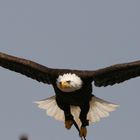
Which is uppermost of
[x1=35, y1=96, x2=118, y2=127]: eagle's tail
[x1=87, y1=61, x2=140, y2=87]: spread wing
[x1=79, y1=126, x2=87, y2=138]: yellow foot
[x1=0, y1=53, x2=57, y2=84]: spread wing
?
[x1=0, y1=53, x2=57, y2=84]: spread wing

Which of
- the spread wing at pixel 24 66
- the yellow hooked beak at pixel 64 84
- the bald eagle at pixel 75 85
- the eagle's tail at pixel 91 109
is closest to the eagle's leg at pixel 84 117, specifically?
the bald eagle at pixel 75 85

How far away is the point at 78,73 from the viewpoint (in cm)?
688

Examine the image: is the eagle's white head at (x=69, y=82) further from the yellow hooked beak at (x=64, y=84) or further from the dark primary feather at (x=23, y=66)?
the dark primary feather at (x=23, y=66)

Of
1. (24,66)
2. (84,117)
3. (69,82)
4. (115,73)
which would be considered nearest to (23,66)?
(24,66)

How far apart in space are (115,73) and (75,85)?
71cm

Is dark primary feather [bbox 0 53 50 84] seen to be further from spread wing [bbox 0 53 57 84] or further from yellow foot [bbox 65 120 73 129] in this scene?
yellow foot [bbox 65 120 73 129]

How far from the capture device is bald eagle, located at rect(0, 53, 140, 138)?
6730 millimetres

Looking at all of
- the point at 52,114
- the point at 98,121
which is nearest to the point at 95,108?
the point at 98,121

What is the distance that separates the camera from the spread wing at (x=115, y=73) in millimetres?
6949

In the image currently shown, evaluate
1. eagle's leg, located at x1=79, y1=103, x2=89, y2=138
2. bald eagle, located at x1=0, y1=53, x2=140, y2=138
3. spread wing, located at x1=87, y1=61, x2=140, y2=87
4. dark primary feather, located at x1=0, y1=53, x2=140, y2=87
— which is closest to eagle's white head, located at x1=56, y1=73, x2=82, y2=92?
bald eagle, located at x1=0, y1=53, x2=140, y2=138

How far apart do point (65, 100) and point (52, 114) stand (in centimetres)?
86

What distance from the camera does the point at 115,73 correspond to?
7.06m

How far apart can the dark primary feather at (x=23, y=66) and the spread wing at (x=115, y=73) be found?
767mm

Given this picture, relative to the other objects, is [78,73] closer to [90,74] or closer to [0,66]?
[90,74]
